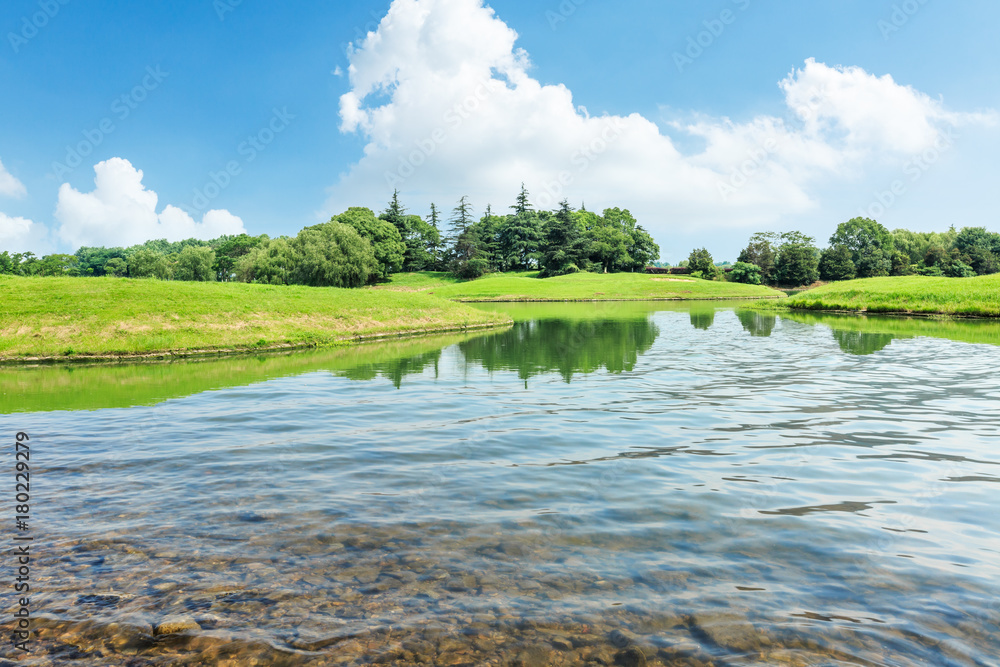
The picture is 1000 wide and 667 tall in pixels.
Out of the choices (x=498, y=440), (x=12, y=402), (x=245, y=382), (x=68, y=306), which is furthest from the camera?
(x=68, y=306)

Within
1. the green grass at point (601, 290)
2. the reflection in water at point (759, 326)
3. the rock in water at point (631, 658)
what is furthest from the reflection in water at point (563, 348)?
the green grass at point (601, 290)

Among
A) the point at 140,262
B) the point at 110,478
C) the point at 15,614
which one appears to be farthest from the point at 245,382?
the point at 140,262

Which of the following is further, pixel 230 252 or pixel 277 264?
pixel 230 252

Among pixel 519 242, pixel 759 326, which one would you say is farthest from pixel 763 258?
pixel 759 326

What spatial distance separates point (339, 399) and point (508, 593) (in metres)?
12.8

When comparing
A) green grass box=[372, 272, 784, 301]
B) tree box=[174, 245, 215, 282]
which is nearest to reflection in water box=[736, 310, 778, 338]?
green grass box=[372, 272, 784, 301]

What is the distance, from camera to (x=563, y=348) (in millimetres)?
30812

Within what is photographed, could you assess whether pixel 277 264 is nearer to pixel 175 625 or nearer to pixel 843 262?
pixel 175 625

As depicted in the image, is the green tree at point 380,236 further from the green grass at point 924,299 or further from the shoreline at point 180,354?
the shoreline at point 180,354

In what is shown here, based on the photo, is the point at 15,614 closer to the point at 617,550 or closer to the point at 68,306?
the point at 617,550

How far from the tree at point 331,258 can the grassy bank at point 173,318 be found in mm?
47779

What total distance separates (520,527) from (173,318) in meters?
31.1

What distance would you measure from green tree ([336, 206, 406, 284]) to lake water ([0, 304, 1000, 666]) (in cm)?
12450

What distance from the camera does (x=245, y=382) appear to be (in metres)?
21.2
